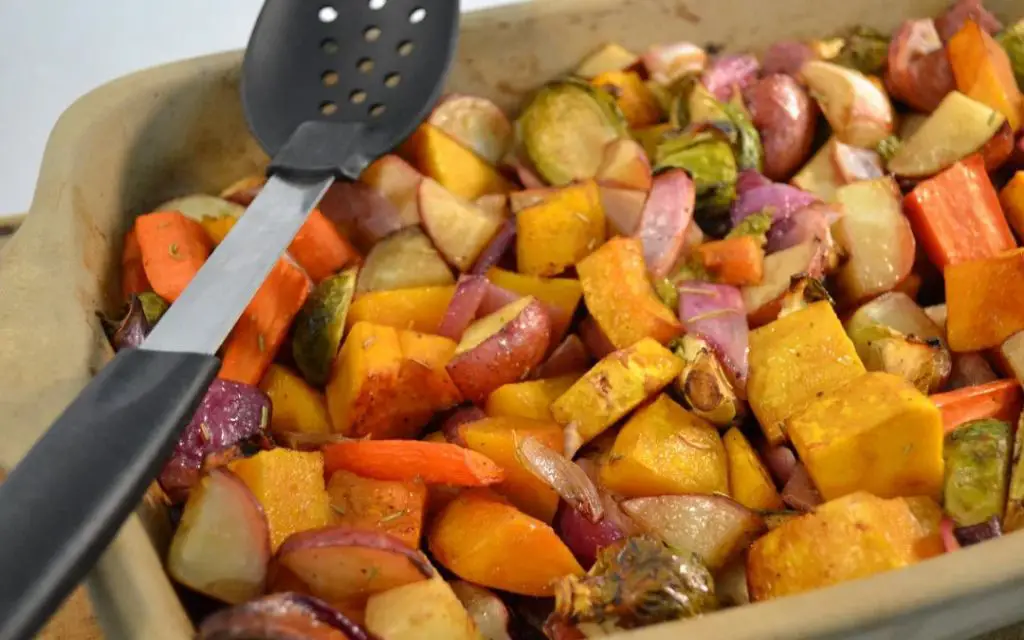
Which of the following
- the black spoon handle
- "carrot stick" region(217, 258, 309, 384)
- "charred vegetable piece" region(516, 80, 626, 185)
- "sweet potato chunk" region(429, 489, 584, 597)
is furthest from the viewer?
"charred vegetable piece" region(516, 80, 626, 185)

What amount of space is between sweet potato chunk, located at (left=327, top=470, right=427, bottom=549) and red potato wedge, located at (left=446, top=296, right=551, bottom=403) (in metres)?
0.18

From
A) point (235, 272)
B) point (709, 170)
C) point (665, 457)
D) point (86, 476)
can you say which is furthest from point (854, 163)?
point (86, 476)

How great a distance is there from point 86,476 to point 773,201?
1.06 meters

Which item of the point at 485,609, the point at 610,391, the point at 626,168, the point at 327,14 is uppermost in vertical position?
the point at 327,14

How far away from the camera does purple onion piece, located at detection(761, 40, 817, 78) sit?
5.41 ft

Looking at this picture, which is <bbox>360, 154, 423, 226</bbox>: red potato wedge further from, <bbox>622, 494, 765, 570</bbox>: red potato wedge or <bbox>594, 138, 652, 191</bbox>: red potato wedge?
<bbox>622, 494, 765, 570</bbox>: red potato wedge

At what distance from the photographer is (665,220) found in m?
1.36

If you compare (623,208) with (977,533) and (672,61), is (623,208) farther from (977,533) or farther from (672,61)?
(977,533)

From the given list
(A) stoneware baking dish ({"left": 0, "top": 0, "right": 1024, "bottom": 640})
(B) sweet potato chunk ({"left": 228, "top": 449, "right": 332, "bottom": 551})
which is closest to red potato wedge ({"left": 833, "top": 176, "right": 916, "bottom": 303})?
(A) stoneware baking dish ({"left": 0, "top": 0, "right": 1024, "bottom": 640})

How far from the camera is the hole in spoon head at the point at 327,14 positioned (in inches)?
57.4

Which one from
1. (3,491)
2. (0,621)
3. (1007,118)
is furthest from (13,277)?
(1007,118)

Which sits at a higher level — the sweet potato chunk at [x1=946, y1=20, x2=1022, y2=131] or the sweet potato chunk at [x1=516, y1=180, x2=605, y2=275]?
the sweet potato chunk at [x1=946, y1=20, x2=1022, y2=131]

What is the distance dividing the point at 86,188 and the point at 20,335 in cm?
28

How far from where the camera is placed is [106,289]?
4.05 ft
